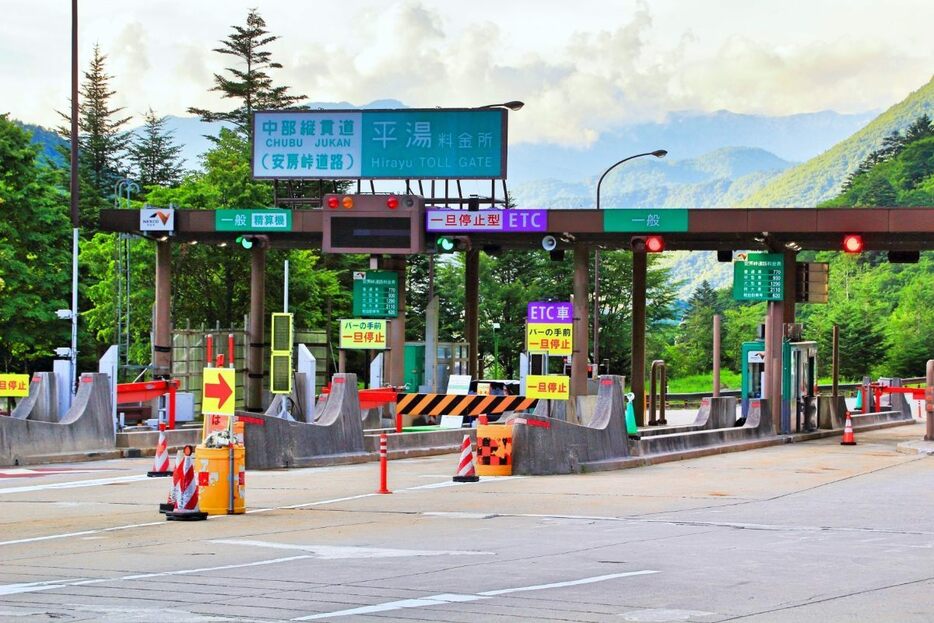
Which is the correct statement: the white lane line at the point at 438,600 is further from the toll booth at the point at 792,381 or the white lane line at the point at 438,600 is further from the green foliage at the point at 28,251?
the green foliage at the point at 28,251

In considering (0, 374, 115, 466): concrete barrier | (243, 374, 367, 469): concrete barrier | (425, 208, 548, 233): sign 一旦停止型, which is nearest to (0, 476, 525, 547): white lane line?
(243, 374, 367, 469): concrete barrier

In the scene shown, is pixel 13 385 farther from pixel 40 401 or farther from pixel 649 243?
pixel 649 243

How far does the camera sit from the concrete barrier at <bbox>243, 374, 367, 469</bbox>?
27.3m

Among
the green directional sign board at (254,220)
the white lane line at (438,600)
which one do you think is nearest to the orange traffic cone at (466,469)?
the white lane line at (438,600)

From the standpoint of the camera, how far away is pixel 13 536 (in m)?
16.8

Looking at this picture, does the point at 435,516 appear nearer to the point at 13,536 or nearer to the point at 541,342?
the point at 13,536

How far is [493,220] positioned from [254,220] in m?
6.44

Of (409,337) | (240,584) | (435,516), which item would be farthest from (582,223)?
(409,337)

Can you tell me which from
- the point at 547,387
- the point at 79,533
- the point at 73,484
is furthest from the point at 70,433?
the point at 79,533

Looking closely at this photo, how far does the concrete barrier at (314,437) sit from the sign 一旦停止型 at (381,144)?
13324 millimetres

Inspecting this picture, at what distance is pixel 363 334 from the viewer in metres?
40.3

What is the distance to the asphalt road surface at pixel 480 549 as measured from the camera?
11.0 meters

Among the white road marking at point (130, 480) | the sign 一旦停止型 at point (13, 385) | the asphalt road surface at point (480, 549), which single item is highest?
the sign 一旦停止型 at point (13, 385)

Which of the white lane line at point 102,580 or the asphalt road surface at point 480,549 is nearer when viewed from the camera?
the asphalt road surface at point 480,549
